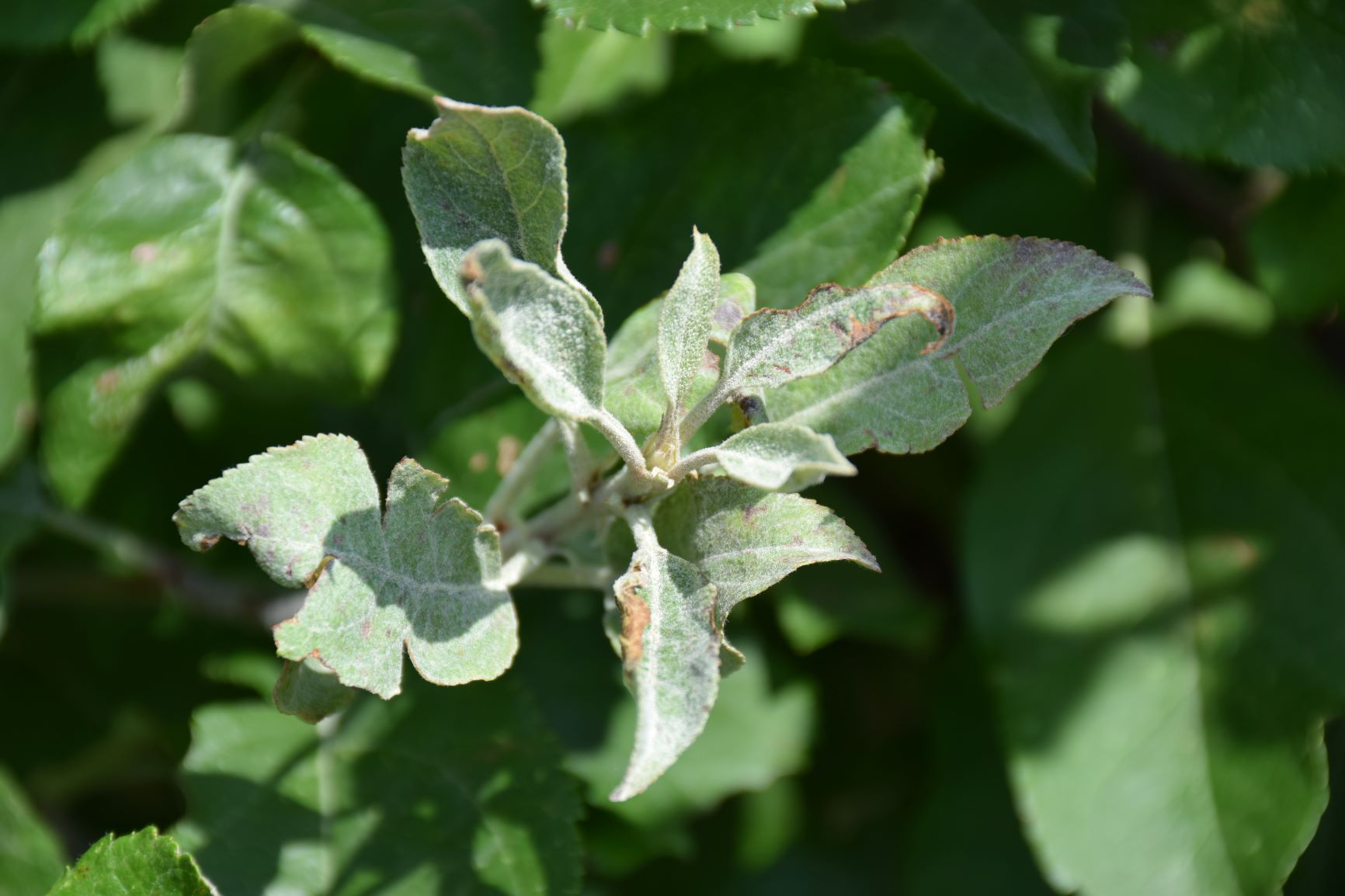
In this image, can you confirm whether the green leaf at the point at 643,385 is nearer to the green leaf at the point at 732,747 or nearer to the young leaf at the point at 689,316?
the young leaf at the point at 689,316

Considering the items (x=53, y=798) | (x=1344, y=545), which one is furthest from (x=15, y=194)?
(x=1344, y=545)

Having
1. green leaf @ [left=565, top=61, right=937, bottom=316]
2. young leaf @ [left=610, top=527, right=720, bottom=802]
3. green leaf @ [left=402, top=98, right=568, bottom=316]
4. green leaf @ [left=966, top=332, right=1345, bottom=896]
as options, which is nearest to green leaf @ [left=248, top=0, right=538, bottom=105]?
green leaf @ [left=565, top=61, right=937, bottom=316]

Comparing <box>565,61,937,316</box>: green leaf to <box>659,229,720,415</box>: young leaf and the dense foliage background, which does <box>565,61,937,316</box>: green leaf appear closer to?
the dense foliage background

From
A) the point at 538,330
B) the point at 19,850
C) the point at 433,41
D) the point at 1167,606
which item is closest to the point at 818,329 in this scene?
the point at 538,330

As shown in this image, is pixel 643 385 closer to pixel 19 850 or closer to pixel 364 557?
pixel 364 557

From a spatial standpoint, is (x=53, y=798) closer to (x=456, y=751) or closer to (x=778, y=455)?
(x=456, y=751)
